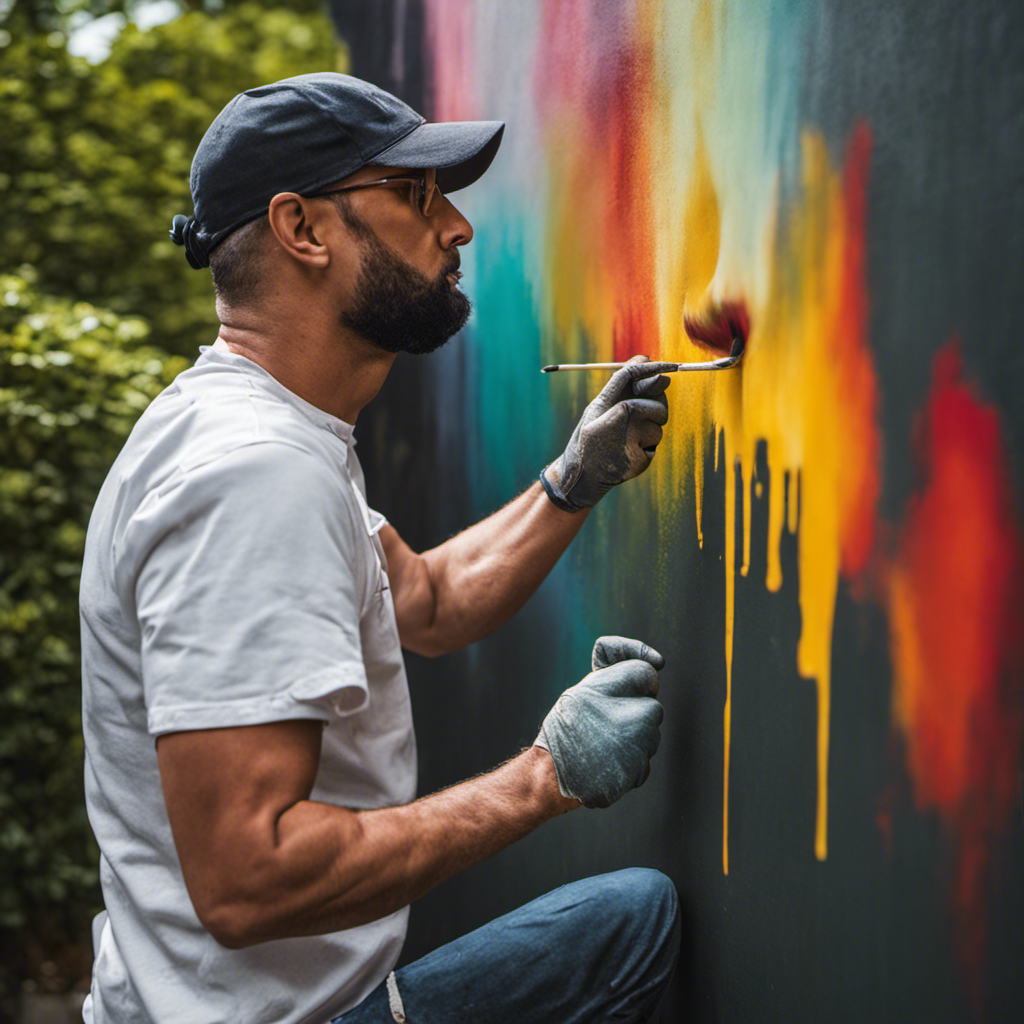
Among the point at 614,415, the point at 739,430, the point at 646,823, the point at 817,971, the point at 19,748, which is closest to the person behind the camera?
the point at 817,971

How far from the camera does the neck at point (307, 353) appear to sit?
163cm

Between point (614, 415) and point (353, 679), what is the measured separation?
25.4 inches

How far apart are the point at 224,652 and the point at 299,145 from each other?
78 centimetres

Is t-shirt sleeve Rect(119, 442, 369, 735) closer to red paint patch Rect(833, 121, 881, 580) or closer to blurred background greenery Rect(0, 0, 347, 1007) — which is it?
red paint patch Rect(833, 121, 881, 580)

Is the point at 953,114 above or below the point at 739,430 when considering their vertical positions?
above

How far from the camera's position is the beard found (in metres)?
1.64

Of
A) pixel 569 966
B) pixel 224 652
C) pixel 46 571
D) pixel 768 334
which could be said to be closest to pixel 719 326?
pixel 768 334

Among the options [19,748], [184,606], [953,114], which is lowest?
[19,748]

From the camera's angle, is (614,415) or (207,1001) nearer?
(207,1001)

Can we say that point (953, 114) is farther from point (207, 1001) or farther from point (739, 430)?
point (207, 1001)

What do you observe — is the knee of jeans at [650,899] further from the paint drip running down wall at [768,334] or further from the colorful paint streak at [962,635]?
the colorful paint streak at [962,635]

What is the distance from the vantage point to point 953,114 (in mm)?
1138

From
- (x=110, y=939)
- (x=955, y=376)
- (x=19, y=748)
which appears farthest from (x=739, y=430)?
(x=19, y=748)

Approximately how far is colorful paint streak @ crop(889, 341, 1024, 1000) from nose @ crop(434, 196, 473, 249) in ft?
2.70
